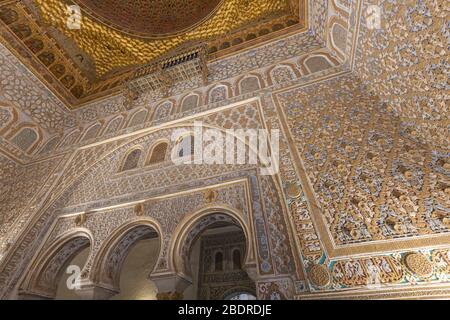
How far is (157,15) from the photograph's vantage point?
5.74 m

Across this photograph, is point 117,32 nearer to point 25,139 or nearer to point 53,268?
point 25,139

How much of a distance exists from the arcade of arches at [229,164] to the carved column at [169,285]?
16 millimetres

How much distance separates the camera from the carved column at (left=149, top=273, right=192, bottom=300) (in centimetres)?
218

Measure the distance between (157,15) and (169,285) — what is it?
5884 millimetres

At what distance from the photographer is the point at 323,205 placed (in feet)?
7.09

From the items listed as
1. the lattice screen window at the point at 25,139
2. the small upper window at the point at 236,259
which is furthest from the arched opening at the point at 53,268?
the small upper window at the point at 236,259

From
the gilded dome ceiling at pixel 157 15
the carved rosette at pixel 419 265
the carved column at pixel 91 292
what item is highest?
the gilded dome ceiling at pixel 157 15

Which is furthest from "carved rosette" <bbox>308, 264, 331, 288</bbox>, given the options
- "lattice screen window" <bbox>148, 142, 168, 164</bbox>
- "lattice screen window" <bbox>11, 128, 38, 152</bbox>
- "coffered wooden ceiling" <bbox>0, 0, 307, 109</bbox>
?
"lattice screen window" <bbox>11, 128, 38, 152</bbox>

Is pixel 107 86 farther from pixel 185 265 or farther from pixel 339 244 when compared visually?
pixel 339 244

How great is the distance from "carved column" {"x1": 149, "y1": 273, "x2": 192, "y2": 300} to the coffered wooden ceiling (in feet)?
13.7

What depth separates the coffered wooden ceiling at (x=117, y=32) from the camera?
448 centimetres

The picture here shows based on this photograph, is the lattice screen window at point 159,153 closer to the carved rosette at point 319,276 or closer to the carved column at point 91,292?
the carved column at point 91,292
